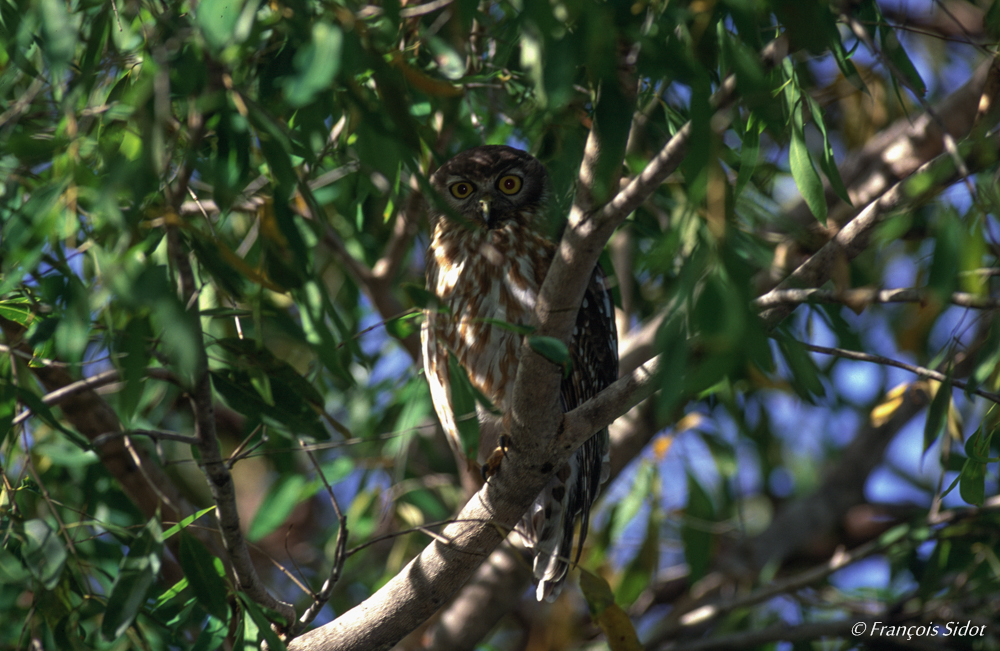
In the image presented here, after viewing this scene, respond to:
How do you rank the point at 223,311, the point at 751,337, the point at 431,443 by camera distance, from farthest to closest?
the point at 431,443
the point at 223,311
the point at 751,337

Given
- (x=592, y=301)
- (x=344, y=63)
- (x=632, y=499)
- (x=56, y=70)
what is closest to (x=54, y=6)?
(x=56, y=70)

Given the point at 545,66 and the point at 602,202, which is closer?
the point at 545,66

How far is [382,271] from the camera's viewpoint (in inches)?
145

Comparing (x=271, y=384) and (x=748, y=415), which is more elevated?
(x=271, y=384)

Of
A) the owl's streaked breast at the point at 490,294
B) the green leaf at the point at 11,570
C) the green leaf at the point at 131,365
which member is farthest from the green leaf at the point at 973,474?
the green leaf at the point at 11,570

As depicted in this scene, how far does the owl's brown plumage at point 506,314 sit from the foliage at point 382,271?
0.21 metres

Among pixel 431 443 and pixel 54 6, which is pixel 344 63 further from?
pixel 431 443

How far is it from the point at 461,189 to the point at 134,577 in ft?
6.31

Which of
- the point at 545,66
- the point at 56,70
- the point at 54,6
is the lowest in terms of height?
the point at 545,66

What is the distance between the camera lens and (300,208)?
3.22 metres

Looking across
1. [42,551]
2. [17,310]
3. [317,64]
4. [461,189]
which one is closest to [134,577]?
[42,551]

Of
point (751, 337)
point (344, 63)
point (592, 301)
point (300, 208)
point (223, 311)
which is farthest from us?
point (300, 208)

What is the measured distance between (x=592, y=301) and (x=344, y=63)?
180 centimetres

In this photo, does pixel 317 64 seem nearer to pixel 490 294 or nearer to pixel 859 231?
pixel 859 231
